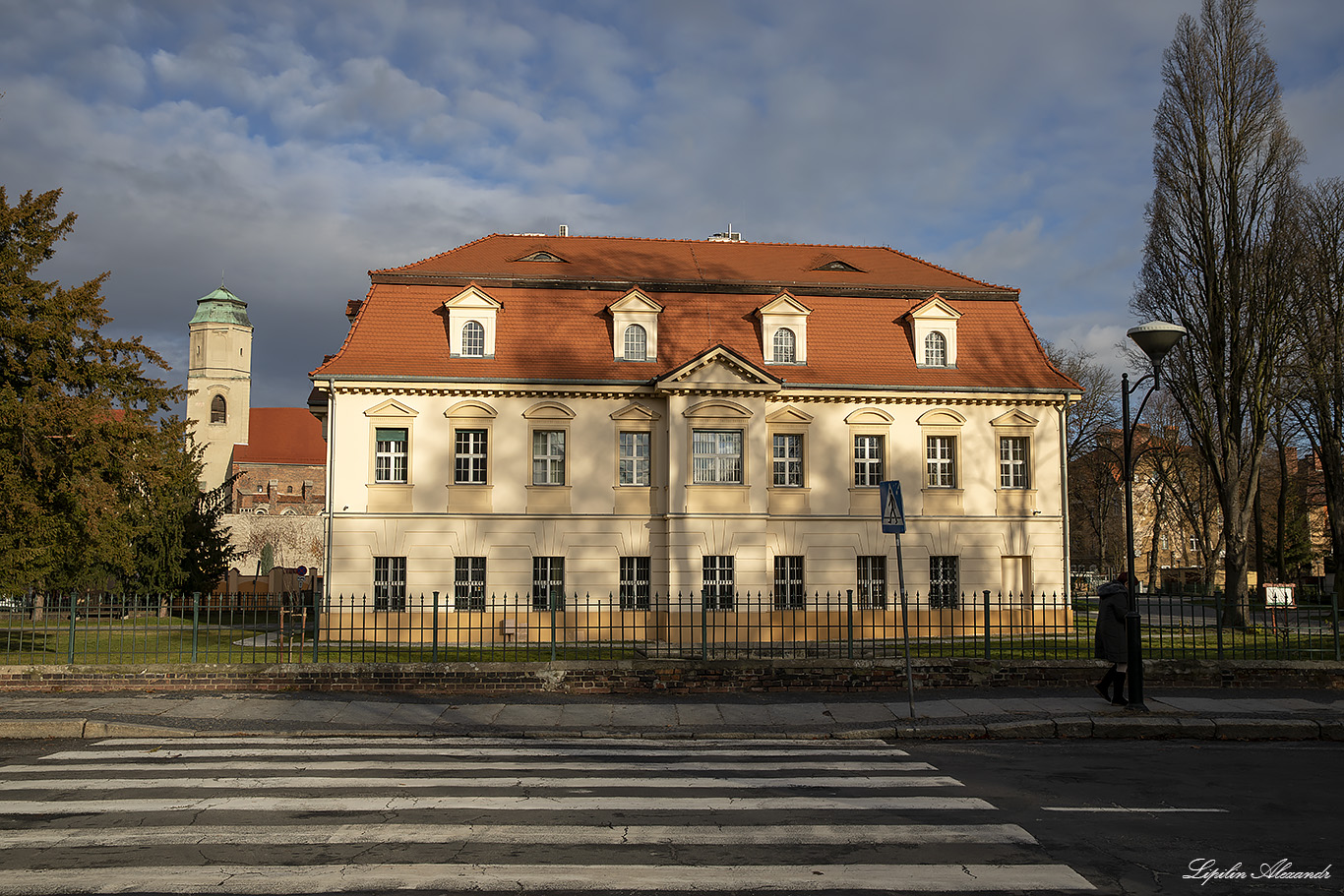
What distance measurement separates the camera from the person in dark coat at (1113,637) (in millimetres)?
14859

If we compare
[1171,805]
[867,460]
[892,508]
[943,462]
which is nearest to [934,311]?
[943,462]

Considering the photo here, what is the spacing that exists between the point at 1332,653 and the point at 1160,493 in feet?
137

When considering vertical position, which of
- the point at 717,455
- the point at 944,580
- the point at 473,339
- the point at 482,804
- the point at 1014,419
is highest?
the point at 473,339

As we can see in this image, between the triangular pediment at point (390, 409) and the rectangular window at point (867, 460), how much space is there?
13123mm

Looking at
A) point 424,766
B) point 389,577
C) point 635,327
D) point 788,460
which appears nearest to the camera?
point 424,766

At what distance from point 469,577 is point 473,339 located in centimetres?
689

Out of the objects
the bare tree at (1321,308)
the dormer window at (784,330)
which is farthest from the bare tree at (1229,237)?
the dormer window at (784,330)

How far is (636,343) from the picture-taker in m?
29.6

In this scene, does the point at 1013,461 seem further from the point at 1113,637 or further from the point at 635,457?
the point at 1113,637

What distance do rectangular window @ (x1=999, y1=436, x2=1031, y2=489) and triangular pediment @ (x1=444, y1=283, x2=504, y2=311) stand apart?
1597 centimetres

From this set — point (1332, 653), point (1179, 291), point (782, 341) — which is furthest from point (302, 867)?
point (1179, 291)

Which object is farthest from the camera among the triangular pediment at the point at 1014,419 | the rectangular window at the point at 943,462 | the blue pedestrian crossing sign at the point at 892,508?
the triangular pediment at the point at 1014,419

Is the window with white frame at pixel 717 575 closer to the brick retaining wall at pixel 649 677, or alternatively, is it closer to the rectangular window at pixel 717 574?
the rectangular window at pixel 717 574

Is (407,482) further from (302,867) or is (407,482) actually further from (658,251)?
(302,867)
